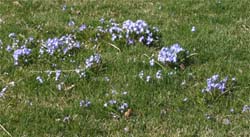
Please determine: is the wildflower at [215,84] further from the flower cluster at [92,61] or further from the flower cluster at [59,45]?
the flower cluster at [59,45]

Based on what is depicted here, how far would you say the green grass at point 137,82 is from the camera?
5.60 m

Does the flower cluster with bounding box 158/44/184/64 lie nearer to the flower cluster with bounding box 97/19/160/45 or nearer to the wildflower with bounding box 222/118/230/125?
the flower cluster with bounding box 97/19/160/45

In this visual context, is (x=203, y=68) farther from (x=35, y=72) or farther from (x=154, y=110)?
(x=35, y=72)

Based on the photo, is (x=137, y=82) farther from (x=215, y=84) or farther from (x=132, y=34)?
(x=132, y=34)

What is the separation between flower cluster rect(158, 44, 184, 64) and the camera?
6.59 meters

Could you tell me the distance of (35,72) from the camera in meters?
6.63

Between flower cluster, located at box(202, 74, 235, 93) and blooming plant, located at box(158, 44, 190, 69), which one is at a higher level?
blooming plant, located at box(158, 44, 190, 69)

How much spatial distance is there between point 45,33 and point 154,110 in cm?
242

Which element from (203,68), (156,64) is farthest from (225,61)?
(156,64)

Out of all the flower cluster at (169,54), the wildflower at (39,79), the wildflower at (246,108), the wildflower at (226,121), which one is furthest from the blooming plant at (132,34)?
the wildflower at (226,121)

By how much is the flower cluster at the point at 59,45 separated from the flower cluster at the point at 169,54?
1.04 metres

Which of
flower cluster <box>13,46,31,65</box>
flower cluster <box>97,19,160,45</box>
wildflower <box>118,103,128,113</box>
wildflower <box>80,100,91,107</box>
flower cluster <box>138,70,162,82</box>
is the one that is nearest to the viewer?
wildflower <box>118,103,128,113</box>

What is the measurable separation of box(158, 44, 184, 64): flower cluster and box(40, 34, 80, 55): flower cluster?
3.42 ft

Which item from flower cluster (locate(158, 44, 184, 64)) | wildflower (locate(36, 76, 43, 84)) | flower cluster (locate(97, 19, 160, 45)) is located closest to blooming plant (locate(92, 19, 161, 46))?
flower cluster (locate(97, 19, 160, 45))
